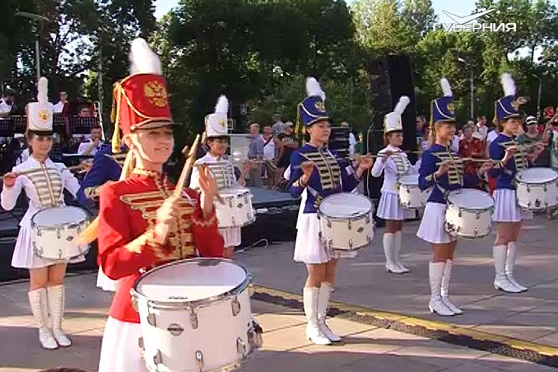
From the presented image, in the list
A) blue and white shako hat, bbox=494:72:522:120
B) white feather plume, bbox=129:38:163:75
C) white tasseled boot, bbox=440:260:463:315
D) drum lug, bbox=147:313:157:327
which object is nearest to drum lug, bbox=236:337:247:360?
drum lug, bbox=147:313:157:327

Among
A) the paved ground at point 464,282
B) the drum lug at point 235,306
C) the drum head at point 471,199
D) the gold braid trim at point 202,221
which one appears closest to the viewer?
the drum lug at point 235,306

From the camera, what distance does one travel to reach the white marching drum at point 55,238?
608 centimetres

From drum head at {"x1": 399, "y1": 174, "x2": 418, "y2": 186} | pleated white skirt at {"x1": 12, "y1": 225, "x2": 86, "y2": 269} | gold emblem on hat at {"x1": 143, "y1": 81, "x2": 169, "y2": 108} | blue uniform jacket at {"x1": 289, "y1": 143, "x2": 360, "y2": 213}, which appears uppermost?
gold emblem on hat at {"x1": 143, "y1": 81, "x2": 169, "y2": 108}

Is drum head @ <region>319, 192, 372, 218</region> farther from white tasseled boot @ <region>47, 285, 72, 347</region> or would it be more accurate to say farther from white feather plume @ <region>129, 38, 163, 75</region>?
white feather plume @ <region>129, 38, 163, 75</region>

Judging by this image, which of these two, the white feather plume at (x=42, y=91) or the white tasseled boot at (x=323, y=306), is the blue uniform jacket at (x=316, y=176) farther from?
the white feather plume at (x=42, y=91)

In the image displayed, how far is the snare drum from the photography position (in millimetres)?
3158

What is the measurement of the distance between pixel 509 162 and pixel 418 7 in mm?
72349

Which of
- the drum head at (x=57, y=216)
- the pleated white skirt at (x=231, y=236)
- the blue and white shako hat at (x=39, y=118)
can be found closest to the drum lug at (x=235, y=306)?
the drum head at (x=57, y=216)

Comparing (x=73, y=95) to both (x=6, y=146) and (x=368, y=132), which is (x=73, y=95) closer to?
(x=6, y=146)

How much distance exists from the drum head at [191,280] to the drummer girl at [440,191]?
3850 mm

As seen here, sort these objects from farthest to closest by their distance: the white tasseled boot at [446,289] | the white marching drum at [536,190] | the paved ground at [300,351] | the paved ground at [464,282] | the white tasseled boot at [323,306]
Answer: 1. the white marching drum at [536,190]
2. the white tasseled boot at [446,289]
3. the paved ground at [464,282]
4. the white tasseled boot at [323,306]
5. the paved ground at [300,351]

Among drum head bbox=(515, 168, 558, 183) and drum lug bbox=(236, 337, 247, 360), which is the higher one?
drum head bbox=(515, 168, 558, 183)

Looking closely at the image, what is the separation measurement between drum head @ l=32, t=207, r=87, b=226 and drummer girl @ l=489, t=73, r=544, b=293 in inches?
165

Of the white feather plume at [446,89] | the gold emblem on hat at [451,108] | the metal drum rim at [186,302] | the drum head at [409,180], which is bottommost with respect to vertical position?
the drum head at [409,180]
